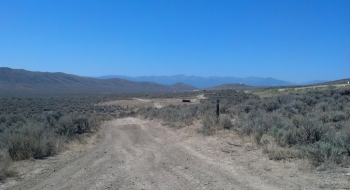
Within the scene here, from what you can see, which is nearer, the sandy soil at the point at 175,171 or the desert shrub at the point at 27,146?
the sandy soil at the point at 175,171

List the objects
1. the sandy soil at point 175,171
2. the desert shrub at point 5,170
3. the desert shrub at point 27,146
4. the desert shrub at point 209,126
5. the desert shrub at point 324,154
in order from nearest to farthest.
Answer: the sandy soil at point 175,171
the desert shrub at point 324,154
the desert shrub at point 5,170
the desert shrub at point 27,146
the desert shrub at point 209,126

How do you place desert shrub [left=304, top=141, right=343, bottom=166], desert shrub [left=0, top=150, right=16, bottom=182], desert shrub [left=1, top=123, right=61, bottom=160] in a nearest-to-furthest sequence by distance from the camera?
1. desert shrub [left=304, top=141, right=343, bottom=166]
2. desert shrub [left=0, top=150, right=16, bottom=182]
3. desert shrub [left=1, top=123, right=61, bottom=160]

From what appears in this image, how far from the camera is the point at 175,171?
369 inches

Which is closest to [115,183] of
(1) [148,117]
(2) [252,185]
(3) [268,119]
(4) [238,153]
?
(2) [252,185]

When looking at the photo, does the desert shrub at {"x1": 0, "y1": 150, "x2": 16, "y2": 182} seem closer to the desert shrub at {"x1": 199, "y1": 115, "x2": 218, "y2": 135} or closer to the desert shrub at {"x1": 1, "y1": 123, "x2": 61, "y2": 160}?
the desert shrub at {"x1": 1, "y1": 123, "x2": 61, "y2": 160}

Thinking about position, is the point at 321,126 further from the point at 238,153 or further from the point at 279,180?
the point at 279,180

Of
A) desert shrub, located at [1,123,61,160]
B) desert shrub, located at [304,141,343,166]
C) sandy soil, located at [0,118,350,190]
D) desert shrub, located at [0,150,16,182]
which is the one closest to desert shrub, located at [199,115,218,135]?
sandy soil, located at [0,118,350,190]

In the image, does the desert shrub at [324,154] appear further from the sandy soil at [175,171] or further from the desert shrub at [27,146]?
the desert shrub at [27,146]

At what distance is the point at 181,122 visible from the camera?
22.0 m

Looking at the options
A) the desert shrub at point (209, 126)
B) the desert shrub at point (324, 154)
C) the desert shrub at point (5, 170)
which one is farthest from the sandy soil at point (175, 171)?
the desert shrub at point (209, 126)

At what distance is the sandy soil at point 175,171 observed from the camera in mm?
7859

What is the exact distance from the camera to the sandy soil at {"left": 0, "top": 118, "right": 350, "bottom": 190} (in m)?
7.86

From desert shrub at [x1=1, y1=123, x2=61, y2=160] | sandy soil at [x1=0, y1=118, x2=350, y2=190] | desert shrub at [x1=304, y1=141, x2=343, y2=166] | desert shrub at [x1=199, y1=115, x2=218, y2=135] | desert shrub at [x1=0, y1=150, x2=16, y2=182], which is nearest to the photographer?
sandy soil at [x1=0, y1=118, x2=350, y2=190]

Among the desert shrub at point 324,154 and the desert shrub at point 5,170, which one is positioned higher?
the desert shrub at point 324,154
